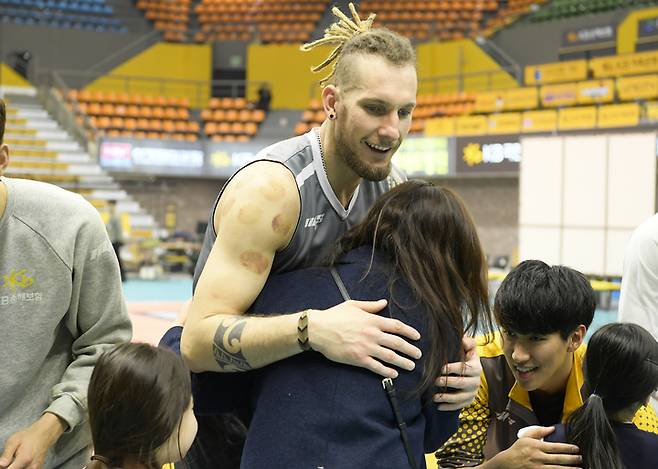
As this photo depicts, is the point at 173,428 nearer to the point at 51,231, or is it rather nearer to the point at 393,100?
the point at 51,231

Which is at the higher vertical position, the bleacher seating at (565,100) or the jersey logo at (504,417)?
the bleacher seating at (565,100)

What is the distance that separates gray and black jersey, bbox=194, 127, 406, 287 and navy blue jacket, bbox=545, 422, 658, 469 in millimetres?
677

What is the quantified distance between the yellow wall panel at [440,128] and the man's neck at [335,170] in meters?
14.5

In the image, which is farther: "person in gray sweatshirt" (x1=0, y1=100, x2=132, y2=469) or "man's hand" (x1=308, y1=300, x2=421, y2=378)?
"person in gray sweatshirt" (x1=0, y1=100, x2=132, y2=469)

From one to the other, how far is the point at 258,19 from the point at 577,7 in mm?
9695

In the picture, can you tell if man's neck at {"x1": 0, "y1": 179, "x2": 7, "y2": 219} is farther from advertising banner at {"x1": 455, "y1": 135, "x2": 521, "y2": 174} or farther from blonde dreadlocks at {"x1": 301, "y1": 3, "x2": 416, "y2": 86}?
advertising banner at {"x1": 455, "y1": 135, "x2": 521, "y2": 174}

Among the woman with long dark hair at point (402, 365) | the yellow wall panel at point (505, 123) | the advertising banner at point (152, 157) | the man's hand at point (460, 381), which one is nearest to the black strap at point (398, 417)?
the woman with long dark hair at point (402, 365)

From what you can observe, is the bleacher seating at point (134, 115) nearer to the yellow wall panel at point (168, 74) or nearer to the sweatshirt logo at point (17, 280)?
the yellow wall panel at point (168, 74)

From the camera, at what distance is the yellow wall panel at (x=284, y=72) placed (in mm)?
22766

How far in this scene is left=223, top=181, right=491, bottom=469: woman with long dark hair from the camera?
5.24 ft

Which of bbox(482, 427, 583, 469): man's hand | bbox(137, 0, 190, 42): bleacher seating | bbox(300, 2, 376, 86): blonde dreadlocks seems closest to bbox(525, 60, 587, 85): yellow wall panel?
bbox(137, 0, 190, 42): bleacher seating

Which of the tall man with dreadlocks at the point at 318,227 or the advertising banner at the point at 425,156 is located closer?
the tall man with dreadlocks at the point at 318,227

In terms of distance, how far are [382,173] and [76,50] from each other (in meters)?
22.2

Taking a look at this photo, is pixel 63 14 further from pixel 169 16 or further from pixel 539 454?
pixel 539 454
